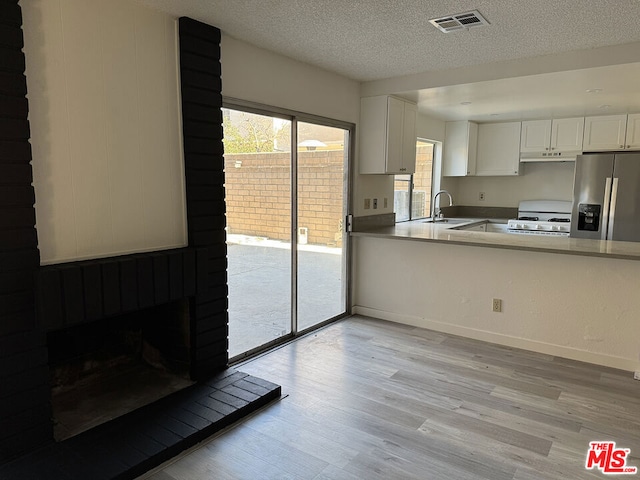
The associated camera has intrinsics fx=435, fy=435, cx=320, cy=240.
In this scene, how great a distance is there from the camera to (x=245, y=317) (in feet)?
11.3

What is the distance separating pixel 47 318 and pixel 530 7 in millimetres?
2989

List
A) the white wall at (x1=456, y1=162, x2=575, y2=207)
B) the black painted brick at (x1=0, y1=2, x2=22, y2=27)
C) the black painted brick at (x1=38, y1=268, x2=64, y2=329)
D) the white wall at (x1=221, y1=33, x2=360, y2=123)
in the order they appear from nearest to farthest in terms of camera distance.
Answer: the black painted brick at (x1=0, y1=2, x2=22, y2=27)
the black painted brick at (x1=38, y1=268, x2=64, y2=329)
the white wall at (x1=221, y1=33, x2=360, y2=123)
the white wall at (x1=456, y1=162, x2=575, y2=207)

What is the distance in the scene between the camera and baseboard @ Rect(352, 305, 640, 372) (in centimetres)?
326

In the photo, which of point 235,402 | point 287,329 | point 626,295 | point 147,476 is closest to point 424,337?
point 287,329

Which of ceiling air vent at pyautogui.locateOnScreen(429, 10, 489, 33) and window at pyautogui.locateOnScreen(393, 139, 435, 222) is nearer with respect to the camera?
ceiling air vent at pyautogui.locateOnScreen(429, 10, 489, 33)

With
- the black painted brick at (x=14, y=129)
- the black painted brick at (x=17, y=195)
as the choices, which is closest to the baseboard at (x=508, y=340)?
the black painted brick at (x=17, y=195)

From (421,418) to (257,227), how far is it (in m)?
1.78

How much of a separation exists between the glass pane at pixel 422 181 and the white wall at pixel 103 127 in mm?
3783

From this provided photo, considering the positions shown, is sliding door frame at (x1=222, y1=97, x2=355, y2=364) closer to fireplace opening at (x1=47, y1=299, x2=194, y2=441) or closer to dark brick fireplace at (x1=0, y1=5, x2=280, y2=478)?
dark brick fireplace at (x1=0, y1=5, x2=280, y2=478)

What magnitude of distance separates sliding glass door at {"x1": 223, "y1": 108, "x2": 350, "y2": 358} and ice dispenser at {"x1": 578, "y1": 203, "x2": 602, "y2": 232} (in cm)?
286

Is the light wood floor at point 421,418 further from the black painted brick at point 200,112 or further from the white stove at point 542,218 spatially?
the white stove at point 542,218

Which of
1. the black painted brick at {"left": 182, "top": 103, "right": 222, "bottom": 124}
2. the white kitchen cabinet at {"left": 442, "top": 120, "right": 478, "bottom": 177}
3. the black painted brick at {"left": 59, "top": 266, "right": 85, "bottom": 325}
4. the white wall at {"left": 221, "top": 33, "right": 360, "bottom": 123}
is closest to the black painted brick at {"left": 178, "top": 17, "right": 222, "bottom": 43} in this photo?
the white wall at {"left": 221, "top": 33, "right": 360, "bottom": 123}

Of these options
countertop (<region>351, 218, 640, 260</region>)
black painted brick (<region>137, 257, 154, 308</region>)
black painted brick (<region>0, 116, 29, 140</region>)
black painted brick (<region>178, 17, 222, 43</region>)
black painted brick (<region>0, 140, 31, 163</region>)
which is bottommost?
black painted brick (<region>137, 257, 154, 308</region>)

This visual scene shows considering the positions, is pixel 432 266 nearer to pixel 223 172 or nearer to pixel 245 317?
pixel 245 317
